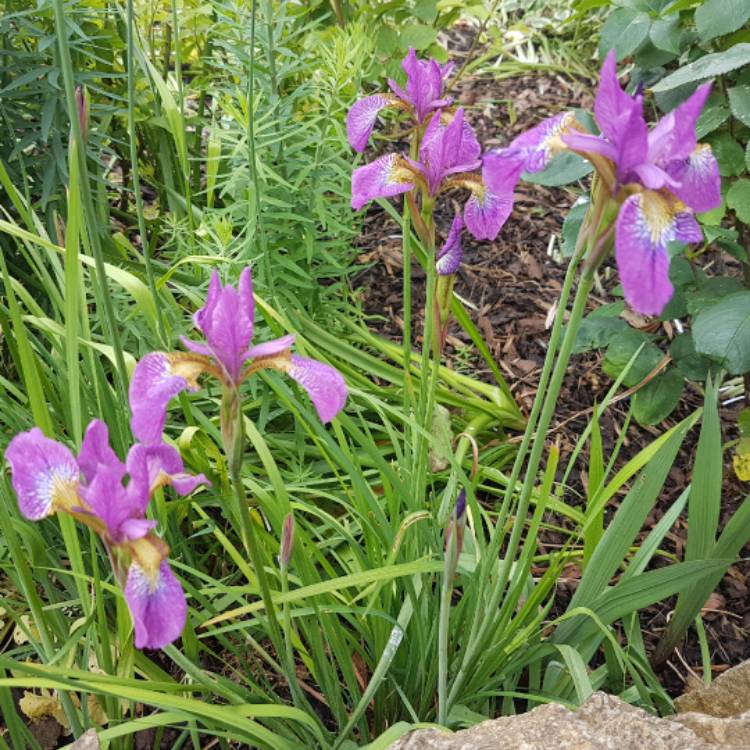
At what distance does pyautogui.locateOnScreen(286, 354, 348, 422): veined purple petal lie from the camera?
98 cm

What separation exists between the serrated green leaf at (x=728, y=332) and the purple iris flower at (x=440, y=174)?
28.6 inches

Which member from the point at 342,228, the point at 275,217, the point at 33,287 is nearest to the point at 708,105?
the point at 342,228

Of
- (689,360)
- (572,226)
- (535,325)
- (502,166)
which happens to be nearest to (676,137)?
(502,166)

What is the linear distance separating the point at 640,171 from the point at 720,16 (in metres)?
1.03

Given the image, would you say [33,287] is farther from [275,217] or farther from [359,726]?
[359,726]

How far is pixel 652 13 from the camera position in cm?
193

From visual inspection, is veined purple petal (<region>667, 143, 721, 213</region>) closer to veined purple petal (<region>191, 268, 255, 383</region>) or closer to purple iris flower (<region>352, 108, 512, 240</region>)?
purple iris flower (<region>352, 108, 512, 240</region>)

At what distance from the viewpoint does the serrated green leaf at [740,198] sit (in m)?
1.83

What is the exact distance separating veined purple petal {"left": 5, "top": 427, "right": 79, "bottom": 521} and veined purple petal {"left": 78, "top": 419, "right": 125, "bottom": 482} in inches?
0.4

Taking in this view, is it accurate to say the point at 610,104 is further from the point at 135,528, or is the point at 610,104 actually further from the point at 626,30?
the point at 626,30

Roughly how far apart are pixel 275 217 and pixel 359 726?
1.22 m

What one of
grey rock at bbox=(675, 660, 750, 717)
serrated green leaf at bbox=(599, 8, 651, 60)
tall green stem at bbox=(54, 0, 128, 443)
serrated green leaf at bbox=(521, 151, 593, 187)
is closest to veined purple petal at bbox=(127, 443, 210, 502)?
tall green stem at bbox=(54, 0, 128, 443)

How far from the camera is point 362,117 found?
4.70 ft

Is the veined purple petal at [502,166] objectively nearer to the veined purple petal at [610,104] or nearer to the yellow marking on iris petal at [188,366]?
the veined purple petal at [610,104]
